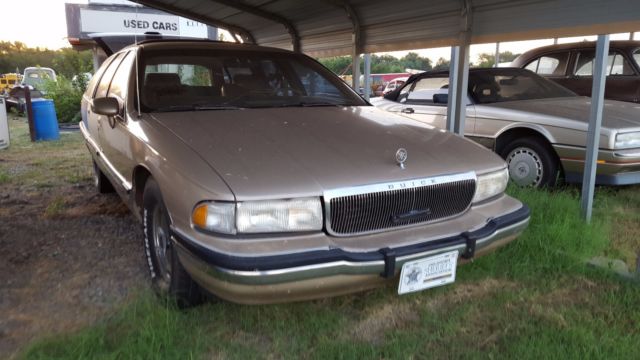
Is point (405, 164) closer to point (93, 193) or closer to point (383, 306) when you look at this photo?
point (383, 306)

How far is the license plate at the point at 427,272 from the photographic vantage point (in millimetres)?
2291

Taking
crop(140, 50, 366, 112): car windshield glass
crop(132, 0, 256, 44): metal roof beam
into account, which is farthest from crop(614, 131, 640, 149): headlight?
crop(132, 0, 256, 44): metal roof beam

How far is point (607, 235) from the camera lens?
3.84 m

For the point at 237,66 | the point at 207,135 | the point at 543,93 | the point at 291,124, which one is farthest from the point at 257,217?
the point at 543,93

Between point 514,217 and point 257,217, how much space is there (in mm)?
1500

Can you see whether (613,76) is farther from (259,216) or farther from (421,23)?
(259,216)

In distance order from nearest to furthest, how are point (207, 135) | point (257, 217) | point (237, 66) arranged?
point (257, 217)
point (207, 135)
point (237, 66)

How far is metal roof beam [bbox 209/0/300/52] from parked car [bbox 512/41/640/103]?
4.41m

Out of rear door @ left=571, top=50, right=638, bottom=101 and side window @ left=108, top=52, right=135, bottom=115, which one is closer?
side window @ left=108, top=52, right=135, bottom=115

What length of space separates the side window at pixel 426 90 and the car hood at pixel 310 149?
3.32 meters

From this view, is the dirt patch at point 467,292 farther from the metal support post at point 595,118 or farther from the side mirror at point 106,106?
the side mirror at point 106,106

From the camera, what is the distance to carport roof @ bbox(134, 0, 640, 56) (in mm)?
3678

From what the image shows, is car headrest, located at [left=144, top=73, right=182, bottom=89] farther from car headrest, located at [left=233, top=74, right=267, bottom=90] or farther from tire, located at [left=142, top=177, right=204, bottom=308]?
tire, located at [left=142, top=177, right=204, bottom=308]

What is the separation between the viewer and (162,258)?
9.26 feet
